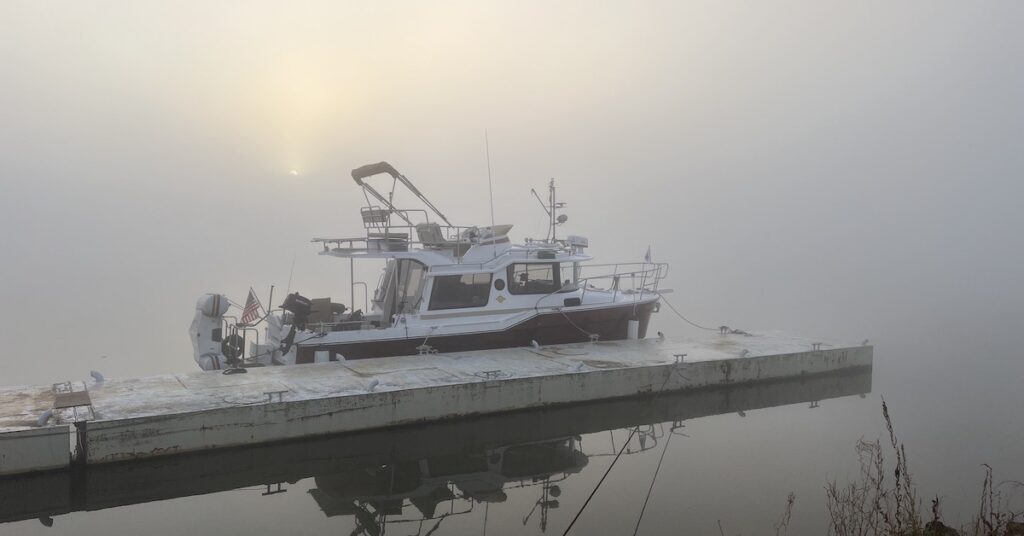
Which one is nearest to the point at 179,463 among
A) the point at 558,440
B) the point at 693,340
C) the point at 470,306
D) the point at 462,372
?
the point at 462,372

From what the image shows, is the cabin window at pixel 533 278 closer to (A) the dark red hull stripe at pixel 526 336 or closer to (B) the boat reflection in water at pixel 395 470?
(A) the dark red hull stripe at pixel 526 336

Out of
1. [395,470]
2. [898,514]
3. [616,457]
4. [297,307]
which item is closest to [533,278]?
[297,307]

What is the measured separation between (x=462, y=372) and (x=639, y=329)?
17.9 feet

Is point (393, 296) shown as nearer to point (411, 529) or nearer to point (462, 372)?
point (462, 372)

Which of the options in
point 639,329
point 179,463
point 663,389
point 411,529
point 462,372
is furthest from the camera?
point 639,329

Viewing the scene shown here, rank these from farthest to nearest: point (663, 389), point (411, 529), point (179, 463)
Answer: point (663, 389)
point (179, 463)
point (411, 529)

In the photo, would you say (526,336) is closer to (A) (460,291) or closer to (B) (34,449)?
(A) (460,291)

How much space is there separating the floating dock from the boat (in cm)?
46

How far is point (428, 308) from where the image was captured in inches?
521

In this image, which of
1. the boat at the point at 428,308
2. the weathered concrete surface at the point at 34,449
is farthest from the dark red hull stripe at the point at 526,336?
the weathered concrete surface at the point at 34,449

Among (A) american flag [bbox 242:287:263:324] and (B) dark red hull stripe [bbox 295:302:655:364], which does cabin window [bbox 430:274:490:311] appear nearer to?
(B) dark red hull stripe [bbox 295:302:655:364]

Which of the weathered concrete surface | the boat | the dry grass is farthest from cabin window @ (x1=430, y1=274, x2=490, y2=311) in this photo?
the dry grass

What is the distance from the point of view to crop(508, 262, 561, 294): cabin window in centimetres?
1406

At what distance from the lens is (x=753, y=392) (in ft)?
44.3
